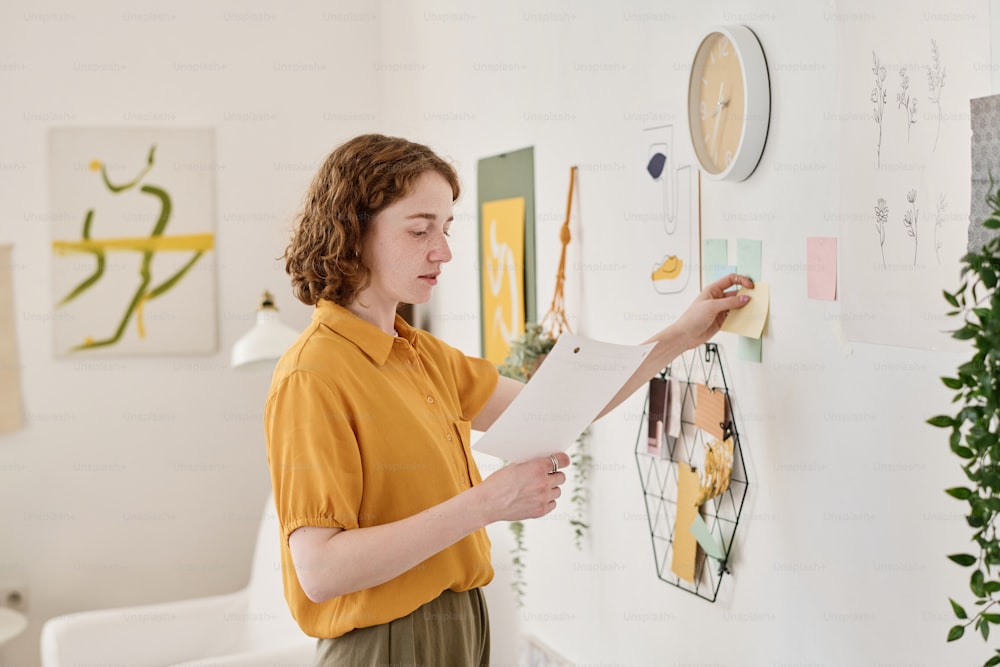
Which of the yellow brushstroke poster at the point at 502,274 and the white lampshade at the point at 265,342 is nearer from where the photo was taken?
the yellow brushstroke poster at the point at 502,274

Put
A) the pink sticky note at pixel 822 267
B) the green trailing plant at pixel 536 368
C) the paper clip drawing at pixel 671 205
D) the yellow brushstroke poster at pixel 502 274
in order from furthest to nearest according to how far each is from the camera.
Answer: the yellow brushstroke poster at pixel 502 274 < the green trailing plant at pixel 536 368 < the paper clip drawing at pixel 671 205 < the pink sticky note at pixel 822 267

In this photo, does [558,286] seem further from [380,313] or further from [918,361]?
[918,361]

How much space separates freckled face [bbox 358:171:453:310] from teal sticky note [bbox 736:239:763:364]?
0.45 m

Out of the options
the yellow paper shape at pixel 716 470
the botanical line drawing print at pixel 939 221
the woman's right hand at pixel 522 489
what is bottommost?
the yellow paper shape at pixel 716 470

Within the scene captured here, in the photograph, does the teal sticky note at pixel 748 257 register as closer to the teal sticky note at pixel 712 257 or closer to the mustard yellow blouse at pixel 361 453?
the teal sticky note at pixel 712 257

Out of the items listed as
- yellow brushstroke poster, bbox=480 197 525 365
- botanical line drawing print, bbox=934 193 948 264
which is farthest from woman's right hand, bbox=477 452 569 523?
yellow brushstroke poster, bbox=480 197 525 365

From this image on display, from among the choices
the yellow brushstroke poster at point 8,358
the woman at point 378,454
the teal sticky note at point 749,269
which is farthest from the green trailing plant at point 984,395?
the yellow brushstroke poster at point 8,358

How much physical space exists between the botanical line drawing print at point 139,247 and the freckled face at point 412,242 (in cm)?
212

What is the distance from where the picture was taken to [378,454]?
4.13 ft

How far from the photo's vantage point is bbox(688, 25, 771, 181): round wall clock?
140cm

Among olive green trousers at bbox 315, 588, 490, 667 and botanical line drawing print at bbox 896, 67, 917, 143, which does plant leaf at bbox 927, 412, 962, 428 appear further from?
olive green trousers at bbox 315, 588, 490, 667

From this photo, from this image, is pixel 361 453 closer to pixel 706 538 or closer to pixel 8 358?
pixel 706 538

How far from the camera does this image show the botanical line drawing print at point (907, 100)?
1.13 metres

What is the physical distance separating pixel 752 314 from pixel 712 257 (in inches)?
5.8
